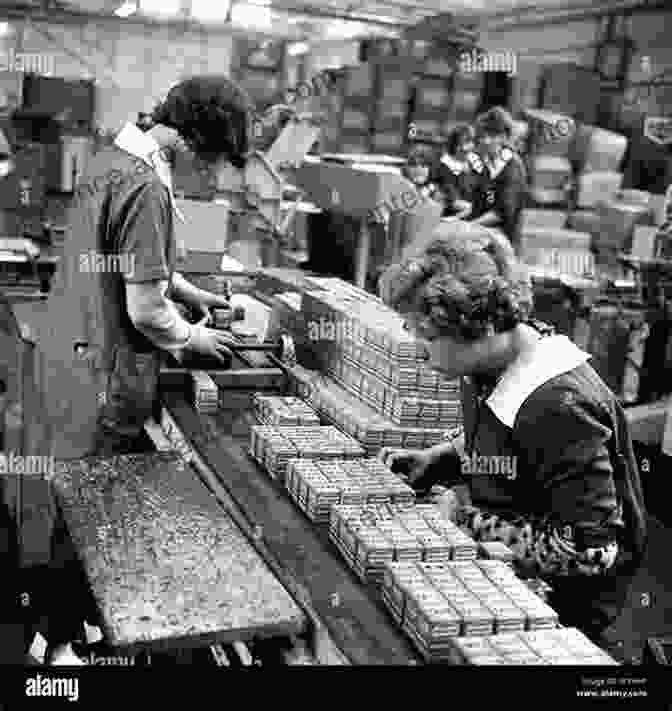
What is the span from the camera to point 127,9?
32.8ft

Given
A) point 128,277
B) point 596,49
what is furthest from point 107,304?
point 596,49

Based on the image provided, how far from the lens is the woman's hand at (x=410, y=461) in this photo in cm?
263

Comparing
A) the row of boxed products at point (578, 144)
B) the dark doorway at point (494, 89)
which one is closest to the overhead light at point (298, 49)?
the dark doorway at point (494, 89)

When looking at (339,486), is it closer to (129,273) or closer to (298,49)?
(129,273)

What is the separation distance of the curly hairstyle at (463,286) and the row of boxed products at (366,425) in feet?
2.27

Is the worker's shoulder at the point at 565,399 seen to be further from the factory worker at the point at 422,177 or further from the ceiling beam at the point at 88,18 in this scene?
the ceiling beam at the point at 88,18

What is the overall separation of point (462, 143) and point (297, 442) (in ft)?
18.1

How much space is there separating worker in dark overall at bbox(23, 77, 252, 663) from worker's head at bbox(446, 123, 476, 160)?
4641mm

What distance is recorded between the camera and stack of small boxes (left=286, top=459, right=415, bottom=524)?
2221 mm

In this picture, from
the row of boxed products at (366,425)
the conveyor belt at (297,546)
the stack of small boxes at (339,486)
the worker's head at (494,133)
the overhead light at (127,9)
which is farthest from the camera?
the overhead light at (127,9)

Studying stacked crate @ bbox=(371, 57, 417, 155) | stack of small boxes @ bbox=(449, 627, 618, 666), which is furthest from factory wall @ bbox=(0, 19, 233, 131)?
stack of small boxes @ bbox=(449, 627, 618, 666)

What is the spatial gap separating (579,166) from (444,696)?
9444mm

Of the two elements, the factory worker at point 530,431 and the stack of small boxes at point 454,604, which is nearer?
the stack of small boxes at point 454,604

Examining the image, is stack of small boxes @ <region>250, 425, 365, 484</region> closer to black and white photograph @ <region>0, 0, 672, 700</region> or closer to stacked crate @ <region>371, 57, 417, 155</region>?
black and white photograph @ <region>0, 0, 672, 700</region>
